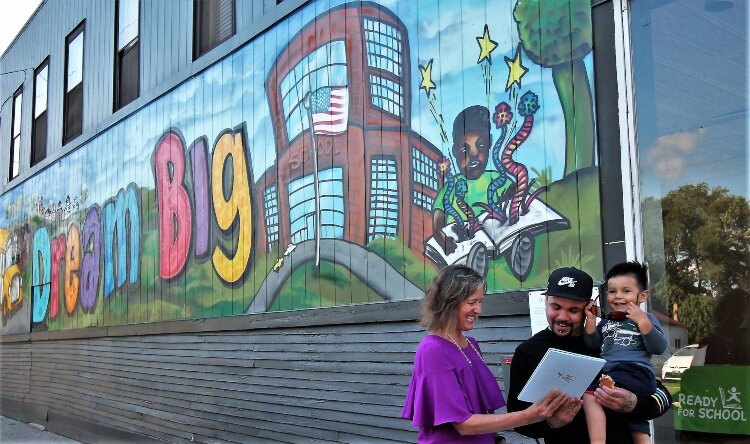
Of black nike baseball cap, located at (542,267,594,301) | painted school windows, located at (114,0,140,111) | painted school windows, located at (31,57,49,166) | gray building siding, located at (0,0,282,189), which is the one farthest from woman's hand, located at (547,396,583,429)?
painted school windows, located at (31,57,49,166)

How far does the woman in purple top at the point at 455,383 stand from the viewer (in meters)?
2.91

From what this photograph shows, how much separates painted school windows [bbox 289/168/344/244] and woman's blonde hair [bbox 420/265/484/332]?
151 inches

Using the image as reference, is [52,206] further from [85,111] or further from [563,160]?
[563,160]

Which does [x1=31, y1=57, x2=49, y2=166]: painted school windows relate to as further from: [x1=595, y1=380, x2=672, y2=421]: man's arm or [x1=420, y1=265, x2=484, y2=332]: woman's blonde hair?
[x1=595, y1=380, x2=672, y2=421]: man's arm

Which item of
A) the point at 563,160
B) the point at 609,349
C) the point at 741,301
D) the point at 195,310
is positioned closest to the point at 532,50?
the point at 563,160

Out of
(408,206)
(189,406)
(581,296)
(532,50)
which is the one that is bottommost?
(189,406)

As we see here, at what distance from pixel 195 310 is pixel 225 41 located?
311cm

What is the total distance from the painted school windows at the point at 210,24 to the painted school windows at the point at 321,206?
262 centimetres

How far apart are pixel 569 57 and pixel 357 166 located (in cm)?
236

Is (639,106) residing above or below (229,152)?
below

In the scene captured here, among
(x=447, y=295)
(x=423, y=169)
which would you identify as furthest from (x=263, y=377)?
(x=447, y=295)

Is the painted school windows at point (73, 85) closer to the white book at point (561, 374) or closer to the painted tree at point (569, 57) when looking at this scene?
the painted tree at point (569, 57)

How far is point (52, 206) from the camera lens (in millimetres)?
14180

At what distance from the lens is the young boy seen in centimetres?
293
